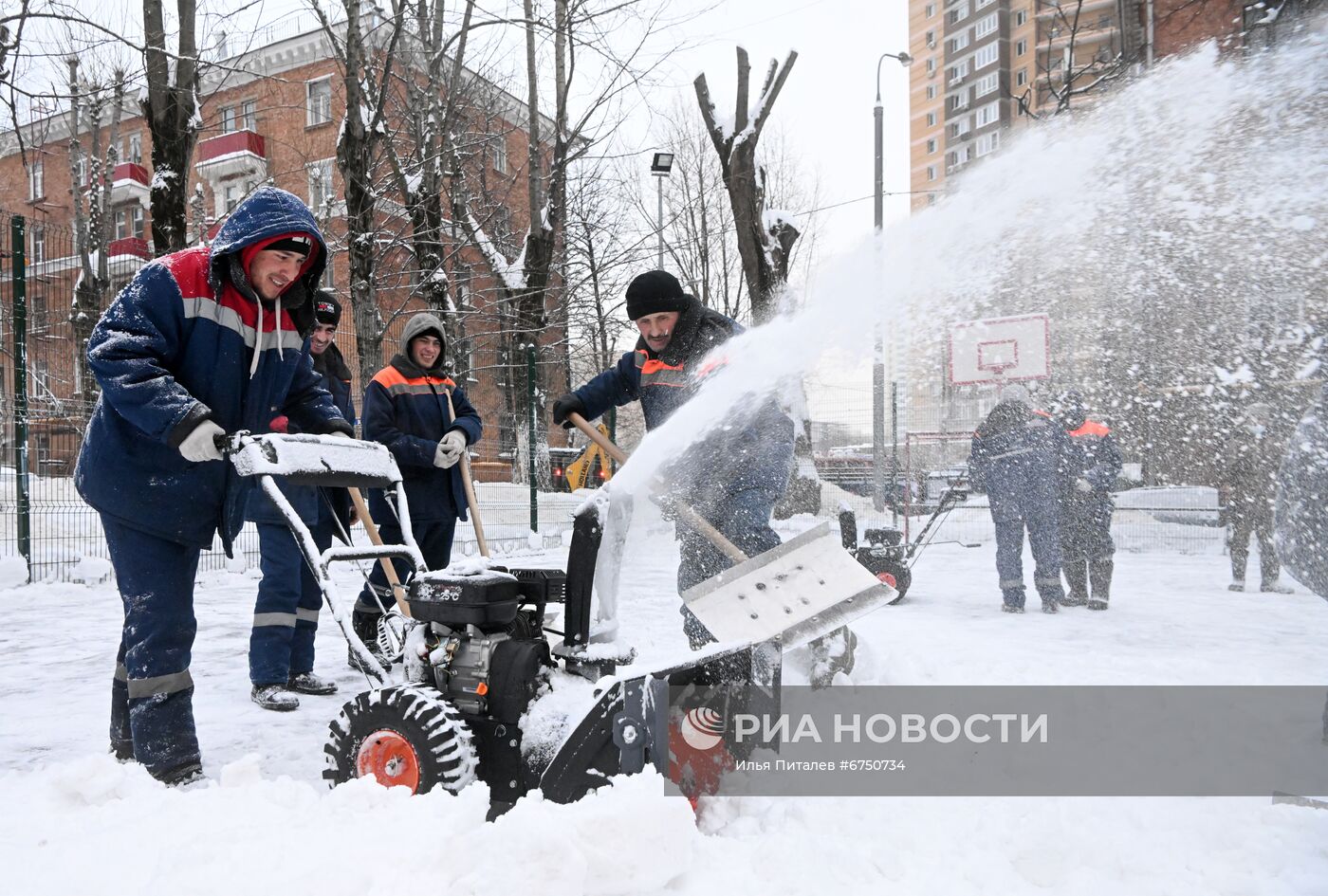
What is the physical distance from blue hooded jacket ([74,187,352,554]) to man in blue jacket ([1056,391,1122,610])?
615cm

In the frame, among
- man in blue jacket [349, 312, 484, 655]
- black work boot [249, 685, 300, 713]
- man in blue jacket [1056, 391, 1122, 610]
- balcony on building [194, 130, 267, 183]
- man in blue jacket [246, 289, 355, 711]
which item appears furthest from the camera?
balcony on building [194, 130, 267, 183]

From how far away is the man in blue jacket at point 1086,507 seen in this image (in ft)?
22.5

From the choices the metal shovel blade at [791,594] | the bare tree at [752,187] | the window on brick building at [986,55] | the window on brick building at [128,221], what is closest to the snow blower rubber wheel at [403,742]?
the metal shovel blade at [791,594]

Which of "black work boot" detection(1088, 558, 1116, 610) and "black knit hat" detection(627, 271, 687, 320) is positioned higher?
"black knit hat" detection(627, 271, 687, 320)

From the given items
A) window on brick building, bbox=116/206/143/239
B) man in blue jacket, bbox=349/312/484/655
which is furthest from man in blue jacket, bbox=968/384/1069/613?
window on brick building, bbox=116/206/143/239

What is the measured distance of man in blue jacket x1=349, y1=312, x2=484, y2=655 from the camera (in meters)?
4.35

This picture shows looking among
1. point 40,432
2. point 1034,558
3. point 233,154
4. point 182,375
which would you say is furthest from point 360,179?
point 233,154

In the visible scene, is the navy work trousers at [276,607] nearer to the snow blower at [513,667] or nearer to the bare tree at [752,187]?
the snow blower at [513,667]

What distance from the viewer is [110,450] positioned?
260 cm

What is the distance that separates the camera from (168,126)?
7.31 m

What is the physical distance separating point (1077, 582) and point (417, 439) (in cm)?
526

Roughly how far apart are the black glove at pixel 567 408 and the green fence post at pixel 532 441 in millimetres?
5934

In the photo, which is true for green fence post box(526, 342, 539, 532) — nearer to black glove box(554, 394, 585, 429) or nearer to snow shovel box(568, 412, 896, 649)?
black glove box(554, 394, 585, 429)

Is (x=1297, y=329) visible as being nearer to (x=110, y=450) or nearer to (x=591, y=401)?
(x=591, y=401)
